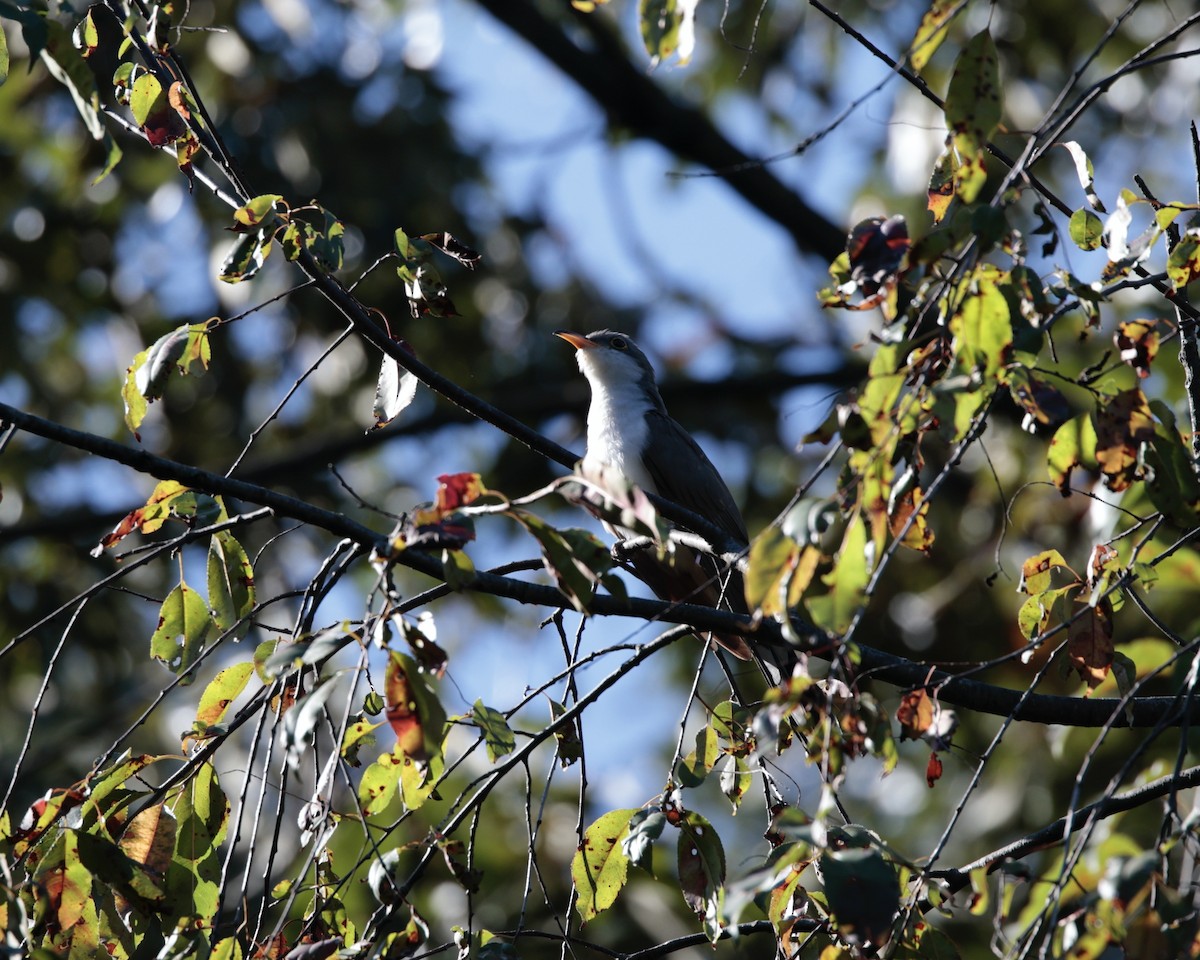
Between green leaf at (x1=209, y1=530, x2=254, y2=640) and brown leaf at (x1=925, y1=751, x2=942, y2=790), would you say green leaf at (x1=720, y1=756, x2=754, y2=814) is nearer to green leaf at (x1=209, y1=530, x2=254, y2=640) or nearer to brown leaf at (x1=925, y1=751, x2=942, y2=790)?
brown leaf at (x1=925, y1=751, x2=942, y2=790)

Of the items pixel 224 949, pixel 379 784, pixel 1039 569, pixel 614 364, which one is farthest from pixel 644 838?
pixel 614 364

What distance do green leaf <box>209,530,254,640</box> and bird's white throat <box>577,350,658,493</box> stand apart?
265 cm

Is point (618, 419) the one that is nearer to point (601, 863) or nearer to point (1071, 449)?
point (601, 863)

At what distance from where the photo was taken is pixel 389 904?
233 centimetres

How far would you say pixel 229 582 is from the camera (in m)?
2.70

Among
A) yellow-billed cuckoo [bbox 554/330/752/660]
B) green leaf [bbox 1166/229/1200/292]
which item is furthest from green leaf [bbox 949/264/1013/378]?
yellow-billed cuckoo [bbox 554/330/752/660]

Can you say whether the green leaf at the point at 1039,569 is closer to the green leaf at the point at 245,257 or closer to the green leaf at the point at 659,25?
the green leaf at the point at 659,25

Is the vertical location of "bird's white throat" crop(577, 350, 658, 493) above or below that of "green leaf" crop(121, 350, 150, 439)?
above

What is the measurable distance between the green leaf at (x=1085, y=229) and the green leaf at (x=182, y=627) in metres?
2.00

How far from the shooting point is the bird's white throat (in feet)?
18.6

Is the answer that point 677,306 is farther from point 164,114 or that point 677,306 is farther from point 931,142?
point 164,114

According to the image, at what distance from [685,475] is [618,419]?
1.37 feet

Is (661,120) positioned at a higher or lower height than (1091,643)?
higher

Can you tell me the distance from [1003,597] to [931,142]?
277 cm
